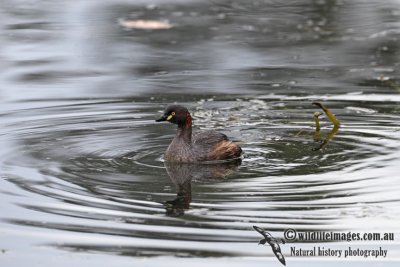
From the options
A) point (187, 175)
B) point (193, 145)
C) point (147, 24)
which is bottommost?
point (187, 175)

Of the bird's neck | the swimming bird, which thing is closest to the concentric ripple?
the swimming bird

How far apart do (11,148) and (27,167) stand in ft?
3.20

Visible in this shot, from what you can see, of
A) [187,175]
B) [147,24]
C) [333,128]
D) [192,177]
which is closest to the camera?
[192,177]

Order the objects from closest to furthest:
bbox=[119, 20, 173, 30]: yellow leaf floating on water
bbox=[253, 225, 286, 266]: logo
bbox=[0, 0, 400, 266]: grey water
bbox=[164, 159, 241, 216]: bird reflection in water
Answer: bbox=[253, 225, 286, 266]: logo < bbox=[0, 0, 400, 266]: grey water < bbox=[164, 159, 241, 216]: bird reflection in water < bbox=[119, 20, 173, 30]: yellow leaf floating on water

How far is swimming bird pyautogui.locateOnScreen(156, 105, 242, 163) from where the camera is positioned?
35.1 feet

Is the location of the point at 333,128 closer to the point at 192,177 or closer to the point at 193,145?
the point at 193,145

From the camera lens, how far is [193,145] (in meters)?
10.9

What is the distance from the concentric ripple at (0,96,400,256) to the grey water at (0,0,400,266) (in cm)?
3

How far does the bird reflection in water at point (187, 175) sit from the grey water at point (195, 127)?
33 mm

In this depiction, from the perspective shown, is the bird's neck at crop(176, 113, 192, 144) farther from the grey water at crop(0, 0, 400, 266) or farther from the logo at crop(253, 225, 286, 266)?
the logo at crop(253, 225, 286, 266)

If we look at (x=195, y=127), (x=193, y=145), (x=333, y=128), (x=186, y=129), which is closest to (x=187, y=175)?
(x=193, y=145)

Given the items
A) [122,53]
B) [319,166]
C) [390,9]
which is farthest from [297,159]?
[390,9]

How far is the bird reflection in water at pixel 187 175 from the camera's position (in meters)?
8.55

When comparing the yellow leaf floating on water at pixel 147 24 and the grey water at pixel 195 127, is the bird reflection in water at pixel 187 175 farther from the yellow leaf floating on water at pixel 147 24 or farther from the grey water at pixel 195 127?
the yellow leaf floating on water at pixel 147 24
